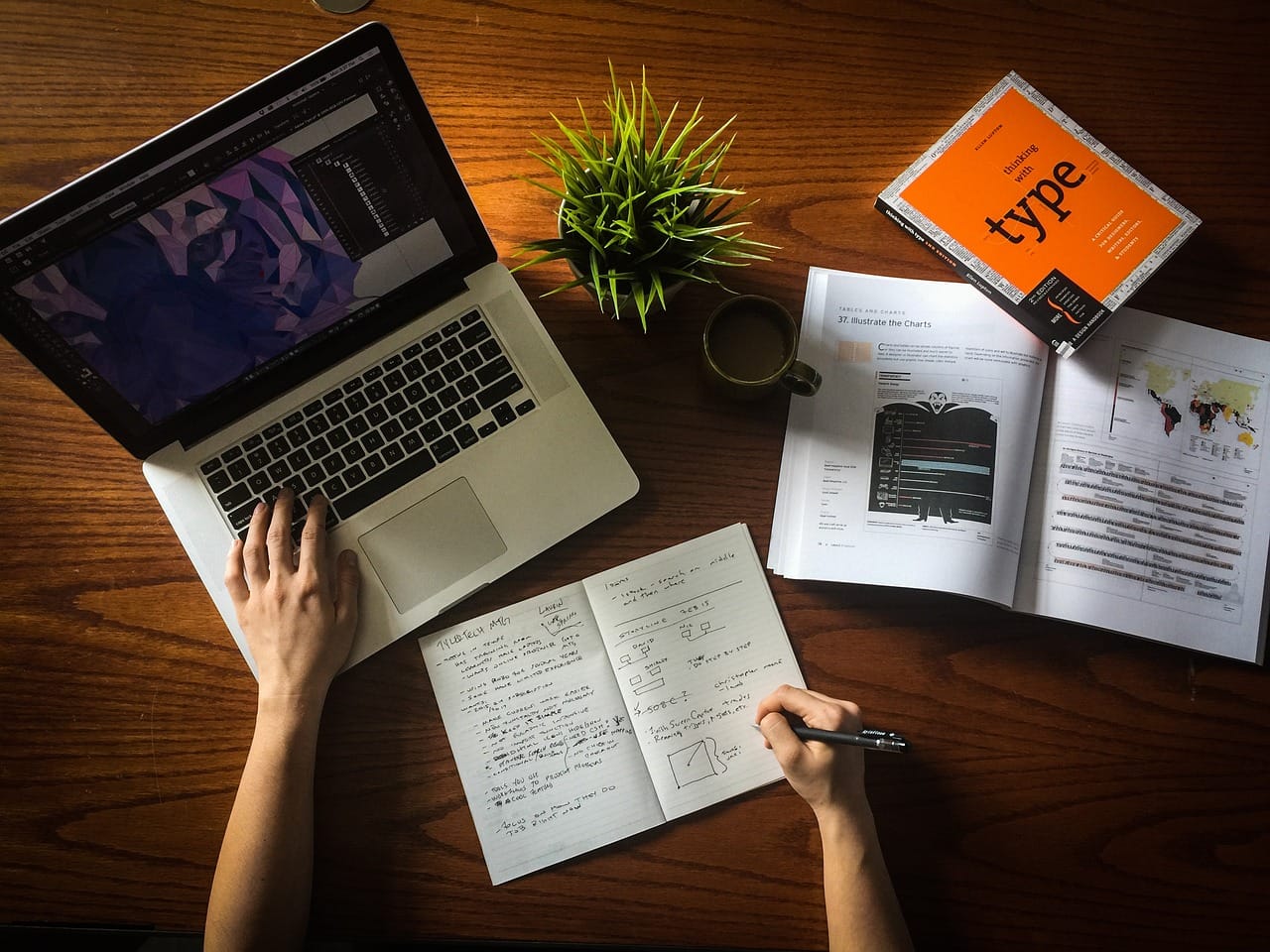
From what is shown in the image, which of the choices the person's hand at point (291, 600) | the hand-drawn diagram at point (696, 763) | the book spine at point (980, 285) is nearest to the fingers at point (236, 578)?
the person's hand at point (291, 600)

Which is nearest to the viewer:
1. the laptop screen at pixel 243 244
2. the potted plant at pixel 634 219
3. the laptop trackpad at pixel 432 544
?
the laptop screen at pixel 243 244

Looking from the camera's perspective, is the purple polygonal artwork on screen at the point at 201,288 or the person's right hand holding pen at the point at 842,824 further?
the person's right hand holding pen at the point at 842,824

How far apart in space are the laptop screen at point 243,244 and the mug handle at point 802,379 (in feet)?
1.08

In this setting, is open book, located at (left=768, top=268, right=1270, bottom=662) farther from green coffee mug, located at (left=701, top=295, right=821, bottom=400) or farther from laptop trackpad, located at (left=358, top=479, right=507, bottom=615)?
laptop trackpad, located at (left=358, top=479, right=507, bottom=615)

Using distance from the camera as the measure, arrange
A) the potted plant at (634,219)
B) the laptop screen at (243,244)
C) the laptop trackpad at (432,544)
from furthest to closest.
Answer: the laptop trackpad at (432,544) → the potted plant at (634,219) → the laptop screen at (243,244)

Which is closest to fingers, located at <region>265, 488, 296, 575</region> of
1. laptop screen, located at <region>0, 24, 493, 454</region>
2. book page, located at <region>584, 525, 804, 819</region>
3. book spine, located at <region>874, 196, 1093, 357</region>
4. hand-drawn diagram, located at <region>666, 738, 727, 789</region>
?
laptop screen, located at <region>0, 24, 493, 454</region>

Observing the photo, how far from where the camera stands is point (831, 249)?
91 cm

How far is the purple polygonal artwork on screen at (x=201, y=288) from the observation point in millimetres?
656

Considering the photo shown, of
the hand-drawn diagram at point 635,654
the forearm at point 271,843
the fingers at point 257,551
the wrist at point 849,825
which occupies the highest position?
the fingers at point 257,551

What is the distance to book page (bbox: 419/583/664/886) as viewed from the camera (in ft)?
2.70

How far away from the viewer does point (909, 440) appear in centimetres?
87

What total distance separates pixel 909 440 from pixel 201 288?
0.68 m

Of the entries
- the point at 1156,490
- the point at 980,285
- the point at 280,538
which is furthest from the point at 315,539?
the point at 1156,490

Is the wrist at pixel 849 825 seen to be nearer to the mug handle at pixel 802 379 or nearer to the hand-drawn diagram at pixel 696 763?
the hand-drawn diagram at pixel 696 763
